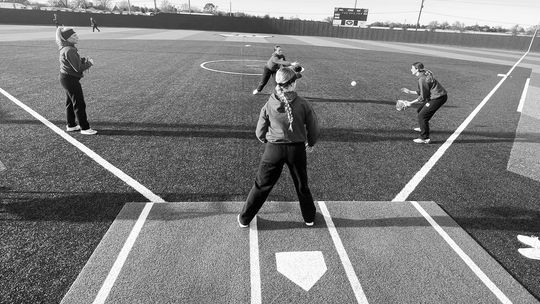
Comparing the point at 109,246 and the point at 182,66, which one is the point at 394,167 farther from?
the point at 182,66

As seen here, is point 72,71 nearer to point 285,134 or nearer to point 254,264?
point 285,134

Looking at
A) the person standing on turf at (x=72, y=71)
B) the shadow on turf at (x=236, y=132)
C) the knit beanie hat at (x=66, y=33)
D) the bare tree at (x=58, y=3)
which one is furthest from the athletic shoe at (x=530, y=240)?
the bare tree at (x=58, y=3)

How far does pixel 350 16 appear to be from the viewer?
6153 centimetres

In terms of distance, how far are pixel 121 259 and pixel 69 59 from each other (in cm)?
532

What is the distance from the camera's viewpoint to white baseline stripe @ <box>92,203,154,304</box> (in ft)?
11.9

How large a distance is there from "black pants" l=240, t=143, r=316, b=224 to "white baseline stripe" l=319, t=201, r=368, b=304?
0.51 metres

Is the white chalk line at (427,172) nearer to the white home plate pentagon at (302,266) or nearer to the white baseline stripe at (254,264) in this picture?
the white home plate pentagon at (302,266)

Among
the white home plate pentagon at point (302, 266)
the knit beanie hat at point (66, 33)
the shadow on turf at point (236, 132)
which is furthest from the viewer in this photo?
the shadow on turf at point (236, 132)

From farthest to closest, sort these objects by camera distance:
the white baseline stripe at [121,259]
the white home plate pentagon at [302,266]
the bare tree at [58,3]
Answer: the bare tree at [58,3]
the white home plate pentagon at [302,266]
the white baseline stripe at [121,259]

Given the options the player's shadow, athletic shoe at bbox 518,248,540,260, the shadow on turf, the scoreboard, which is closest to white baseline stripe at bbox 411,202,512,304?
athletic shoe at bbox 518,248,540,260

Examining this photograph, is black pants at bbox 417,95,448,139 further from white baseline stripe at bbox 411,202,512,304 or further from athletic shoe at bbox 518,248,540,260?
athletic shoe at bbox 518,248,540,260

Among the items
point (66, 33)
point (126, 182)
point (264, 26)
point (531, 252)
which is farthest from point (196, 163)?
point (264, 26)

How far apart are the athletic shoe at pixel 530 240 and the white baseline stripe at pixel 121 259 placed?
5.87 metres

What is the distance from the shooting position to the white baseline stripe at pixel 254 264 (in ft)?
12.2
